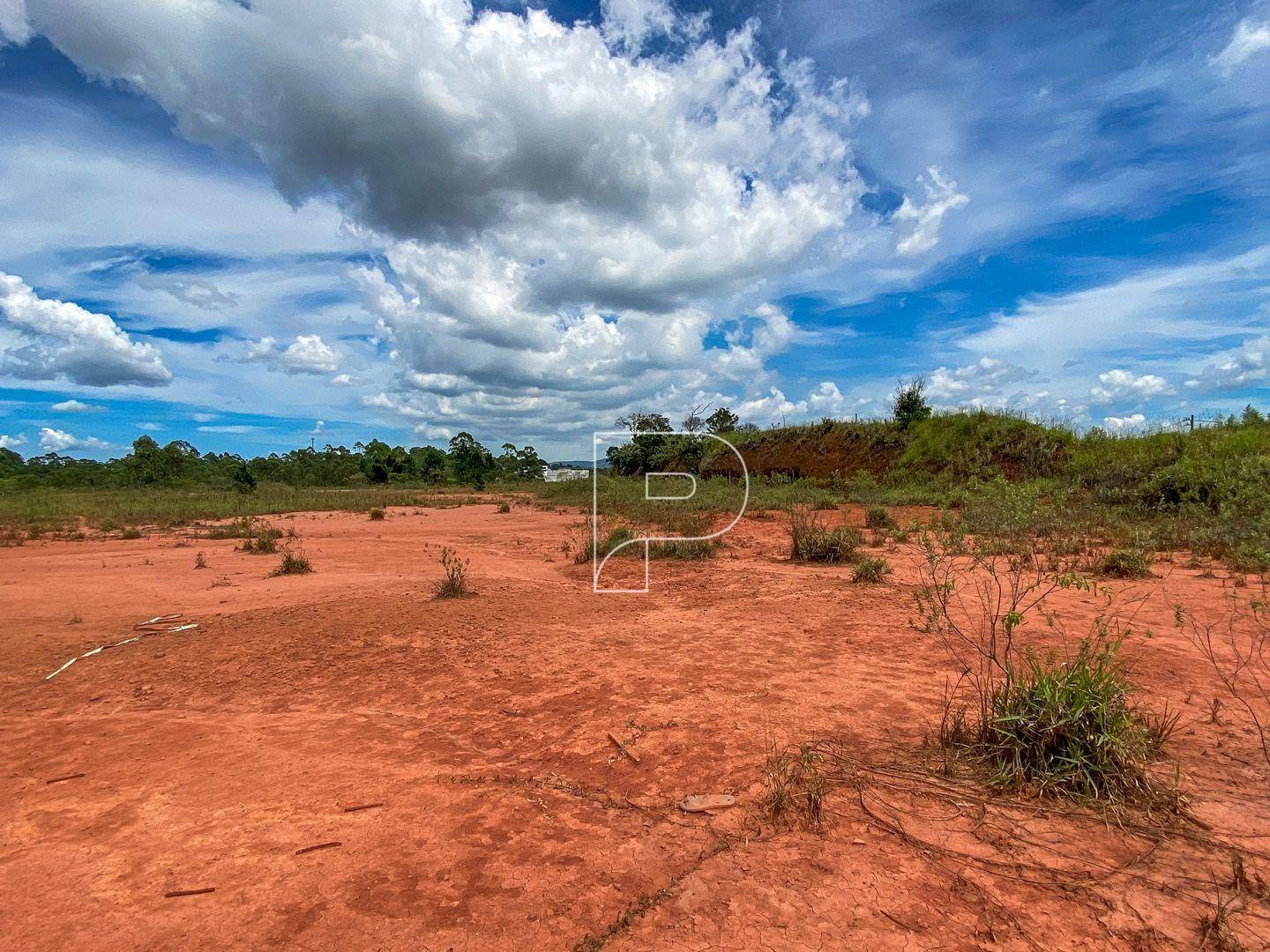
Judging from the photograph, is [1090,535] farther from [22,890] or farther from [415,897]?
[22,890]

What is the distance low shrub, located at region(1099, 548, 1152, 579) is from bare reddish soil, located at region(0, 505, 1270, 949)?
28.7 inches

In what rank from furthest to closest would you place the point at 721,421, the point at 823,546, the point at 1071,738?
the point at 721,421
the point at 823,546
the point at 1071,738

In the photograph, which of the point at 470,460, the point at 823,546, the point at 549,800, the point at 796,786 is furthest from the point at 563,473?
the point at 796,786

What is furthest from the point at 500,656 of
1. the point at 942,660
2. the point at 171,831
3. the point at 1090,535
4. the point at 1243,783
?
the point at 1090,535

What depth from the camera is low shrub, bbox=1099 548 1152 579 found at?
7.34m

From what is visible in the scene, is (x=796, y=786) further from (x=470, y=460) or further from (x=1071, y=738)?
(x=470, y=460)

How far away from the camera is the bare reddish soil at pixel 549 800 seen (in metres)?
2.23

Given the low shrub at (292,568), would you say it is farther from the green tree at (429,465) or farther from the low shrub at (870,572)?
the green tree at (429,465)

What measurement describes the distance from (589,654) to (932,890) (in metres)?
3.63

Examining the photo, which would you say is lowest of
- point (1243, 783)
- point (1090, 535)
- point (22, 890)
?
point (22, 890)

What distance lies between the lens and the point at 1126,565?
24.3ft

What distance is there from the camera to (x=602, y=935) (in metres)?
2.17

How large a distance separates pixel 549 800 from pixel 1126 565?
307 inches

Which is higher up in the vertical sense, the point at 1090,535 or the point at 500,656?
the point at 1090,535
